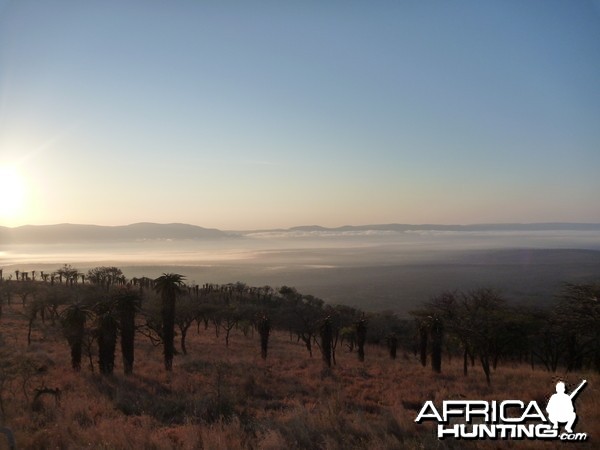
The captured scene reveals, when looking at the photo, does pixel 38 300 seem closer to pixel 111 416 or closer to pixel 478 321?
pixel 111 416

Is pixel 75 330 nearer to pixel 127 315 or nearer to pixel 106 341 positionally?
pixel 106 341

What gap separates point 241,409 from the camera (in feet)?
52.4

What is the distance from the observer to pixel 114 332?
92.6 feet

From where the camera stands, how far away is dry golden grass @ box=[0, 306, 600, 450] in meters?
9.84

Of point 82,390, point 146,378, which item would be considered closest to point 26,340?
point 146,378

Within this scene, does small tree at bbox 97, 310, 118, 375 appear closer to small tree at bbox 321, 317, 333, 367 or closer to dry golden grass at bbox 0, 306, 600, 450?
dry golden grass at bbox 0, 306, 600, 450

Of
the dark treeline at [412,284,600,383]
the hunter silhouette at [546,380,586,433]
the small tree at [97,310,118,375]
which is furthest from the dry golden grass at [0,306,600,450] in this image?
the dark treeline at [412,284,600,383]

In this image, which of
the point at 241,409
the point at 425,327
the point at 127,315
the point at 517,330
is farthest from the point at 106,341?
the point at 517,330

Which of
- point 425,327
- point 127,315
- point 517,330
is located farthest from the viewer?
point 517,330

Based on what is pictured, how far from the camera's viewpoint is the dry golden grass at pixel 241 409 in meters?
9.84

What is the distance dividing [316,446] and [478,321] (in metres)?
25.0

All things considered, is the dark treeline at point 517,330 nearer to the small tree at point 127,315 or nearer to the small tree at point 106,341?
the small tree at point 127,315

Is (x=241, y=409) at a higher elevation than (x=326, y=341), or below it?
higher

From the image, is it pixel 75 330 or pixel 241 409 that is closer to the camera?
pixel 241 409
